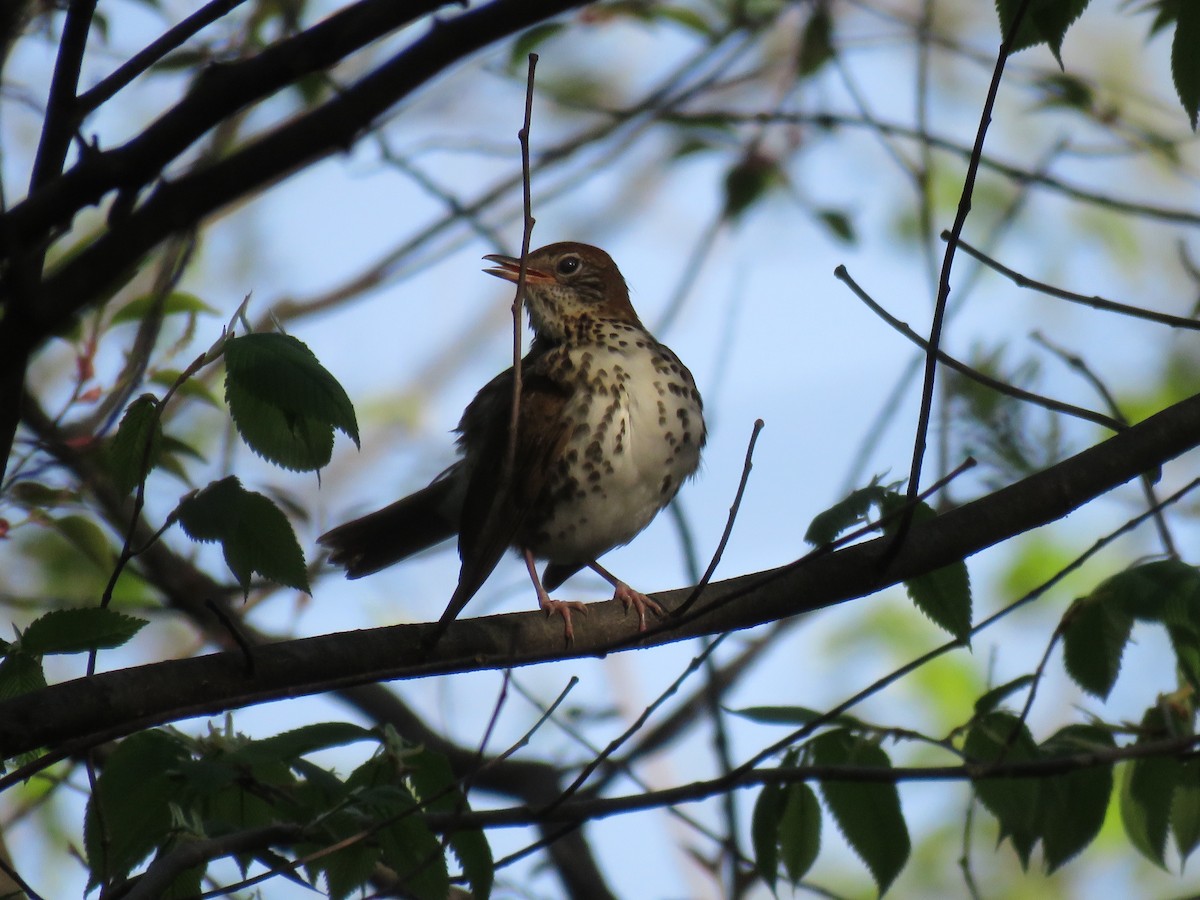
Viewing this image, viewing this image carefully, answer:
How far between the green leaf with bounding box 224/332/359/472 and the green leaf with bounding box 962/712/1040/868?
1.68 m

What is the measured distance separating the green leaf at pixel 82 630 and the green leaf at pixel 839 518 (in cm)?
155

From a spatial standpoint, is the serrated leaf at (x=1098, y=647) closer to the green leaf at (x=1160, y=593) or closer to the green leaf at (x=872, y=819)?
the green leaf at (x=1160, y=593)

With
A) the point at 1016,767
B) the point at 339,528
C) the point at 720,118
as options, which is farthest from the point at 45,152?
the point at 720,118

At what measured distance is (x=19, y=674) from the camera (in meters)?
2.99

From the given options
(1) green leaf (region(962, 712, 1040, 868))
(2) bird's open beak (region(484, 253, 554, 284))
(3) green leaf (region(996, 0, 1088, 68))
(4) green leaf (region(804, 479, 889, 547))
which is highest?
(2) bird's open beak (region(484, 253, 554, 284))

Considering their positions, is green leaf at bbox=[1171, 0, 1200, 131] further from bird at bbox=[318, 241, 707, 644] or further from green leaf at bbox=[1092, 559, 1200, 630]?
bird at bbox=[318, 241, 707, 644]

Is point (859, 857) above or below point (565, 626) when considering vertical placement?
below

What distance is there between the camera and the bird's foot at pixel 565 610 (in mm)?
4145

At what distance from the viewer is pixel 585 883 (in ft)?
21.4

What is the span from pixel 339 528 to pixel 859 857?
3.26 m

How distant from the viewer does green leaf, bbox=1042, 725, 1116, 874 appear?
3.44m

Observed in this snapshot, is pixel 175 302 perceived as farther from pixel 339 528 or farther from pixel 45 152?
pixel 339 528

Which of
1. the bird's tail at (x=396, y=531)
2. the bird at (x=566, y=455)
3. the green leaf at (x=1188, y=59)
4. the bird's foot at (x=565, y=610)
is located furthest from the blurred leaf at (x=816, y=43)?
the green leaf at (x=1188, y=59)

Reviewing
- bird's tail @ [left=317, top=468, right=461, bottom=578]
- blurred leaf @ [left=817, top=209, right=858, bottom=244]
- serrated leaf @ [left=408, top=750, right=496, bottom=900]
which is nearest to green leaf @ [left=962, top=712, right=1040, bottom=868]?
serrated leaf @ [left=408, top=750, right=496, bottom=900]
